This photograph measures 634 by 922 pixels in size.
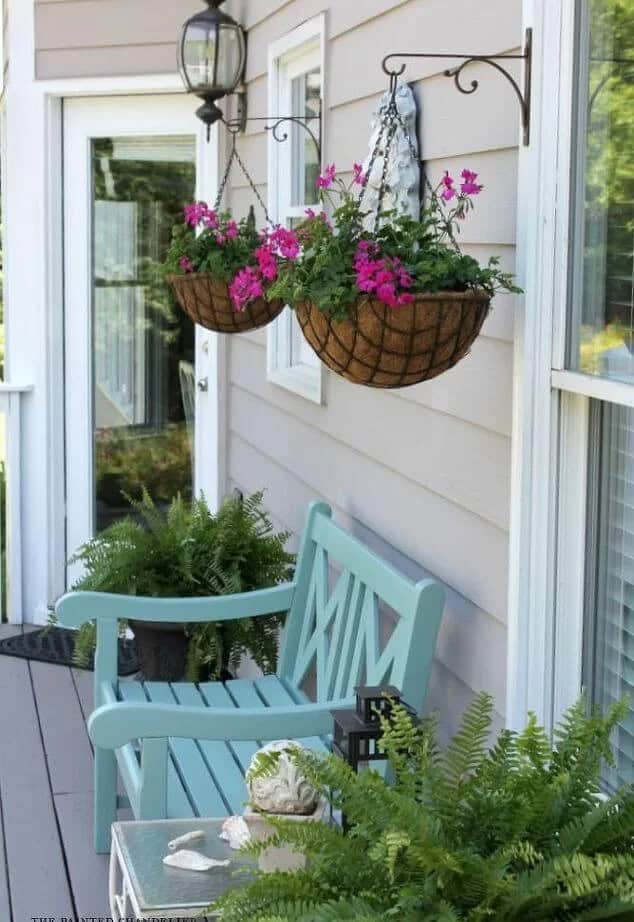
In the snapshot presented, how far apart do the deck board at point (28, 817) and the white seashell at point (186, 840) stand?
3.53 feet

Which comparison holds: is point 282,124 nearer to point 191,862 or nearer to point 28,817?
point 28,817

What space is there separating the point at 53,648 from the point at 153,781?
299cm

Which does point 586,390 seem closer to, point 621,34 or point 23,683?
point 621,34

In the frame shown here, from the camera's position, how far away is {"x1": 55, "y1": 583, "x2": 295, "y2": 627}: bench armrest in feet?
12.3

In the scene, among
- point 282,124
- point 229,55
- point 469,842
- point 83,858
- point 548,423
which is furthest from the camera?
point 229,55

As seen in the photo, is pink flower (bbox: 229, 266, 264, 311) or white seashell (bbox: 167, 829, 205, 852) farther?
pink flower (bbox: 229, 266, 264, 311)

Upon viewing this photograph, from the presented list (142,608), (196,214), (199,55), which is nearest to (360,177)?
(196,214)

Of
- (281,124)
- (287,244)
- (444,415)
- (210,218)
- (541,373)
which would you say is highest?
(281,124)

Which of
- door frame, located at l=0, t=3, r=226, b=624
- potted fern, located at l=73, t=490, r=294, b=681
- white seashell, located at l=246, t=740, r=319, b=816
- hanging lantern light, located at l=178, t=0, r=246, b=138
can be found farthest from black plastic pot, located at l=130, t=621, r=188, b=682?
white seashell, located at l=246, t=740, r=319, b=816

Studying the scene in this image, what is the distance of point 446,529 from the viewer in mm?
3053

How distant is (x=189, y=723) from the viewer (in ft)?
9.10

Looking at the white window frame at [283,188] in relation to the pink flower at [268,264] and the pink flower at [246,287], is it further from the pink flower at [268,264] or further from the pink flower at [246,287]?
the pink flower at [268,264]

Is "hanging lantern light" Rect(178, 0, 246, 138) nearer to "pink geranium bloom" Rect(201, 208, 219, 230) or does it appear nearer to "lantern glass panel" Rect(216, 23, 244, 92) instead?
"lantern glass panel" Rect(216, 23, 244, 92)

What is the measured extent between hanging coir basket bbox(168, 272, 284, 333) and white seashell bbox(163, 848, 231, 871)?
5.94 feet
